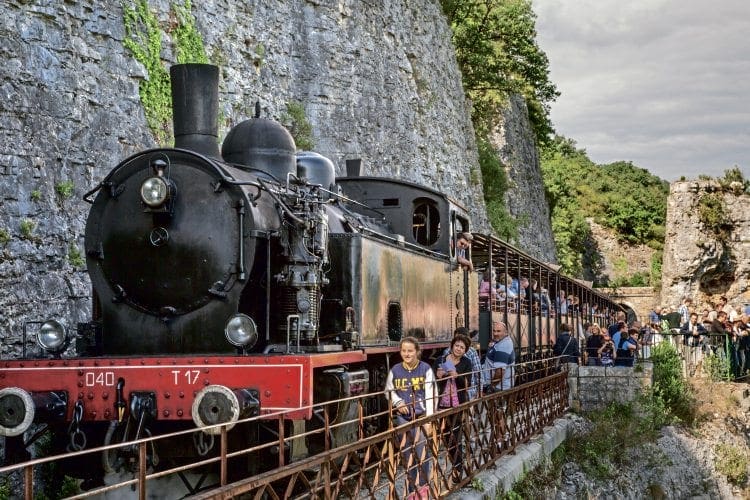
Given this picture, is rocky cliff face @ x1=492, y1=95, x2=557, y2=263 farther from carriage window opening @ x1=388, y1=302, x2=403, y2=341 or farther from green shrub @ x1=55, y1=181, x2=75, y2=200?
carriage window opening @ x1=388, y1=302, x2=403, y2=341

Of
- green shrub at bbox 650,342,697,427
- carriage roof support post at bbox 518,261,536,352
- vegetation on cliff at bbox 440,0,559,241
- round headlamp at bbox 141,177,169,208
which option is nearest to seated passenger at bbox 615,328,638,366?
green shrub at bbox 650,342,697,427

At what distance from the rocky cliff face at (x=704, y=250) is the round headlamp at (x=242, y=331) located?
2748 cm

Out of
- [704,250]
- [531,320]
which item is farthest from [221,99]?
[704,250]

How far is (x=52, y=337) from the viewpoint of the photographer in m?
6.94

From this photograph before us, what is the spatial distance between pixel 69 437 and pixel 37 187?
4.02 meters

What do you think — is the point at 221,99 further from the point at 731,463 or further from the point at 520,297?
the point at 731,463

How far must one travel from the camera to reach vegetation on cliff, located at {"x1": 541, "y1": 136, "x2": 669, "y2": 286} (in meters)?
45.2

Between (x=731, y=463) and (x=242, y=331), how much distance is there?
33.4 feet

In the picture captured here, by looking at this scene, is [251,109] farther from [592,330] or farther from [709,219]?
[709,219]

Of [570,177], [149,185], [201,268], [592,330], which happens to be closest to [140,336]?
[201,268]

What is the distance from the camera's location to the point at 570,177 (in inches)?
2024

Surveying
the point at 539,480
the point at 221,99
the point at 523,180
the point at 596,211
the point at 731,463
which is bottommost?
the point at 731,463

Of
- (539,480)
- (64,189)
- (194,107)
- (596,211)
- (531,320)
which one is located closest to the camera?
(194,107)

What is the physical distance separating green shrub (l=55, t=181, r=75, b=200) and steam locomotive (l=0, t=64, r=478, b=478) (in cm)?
276
